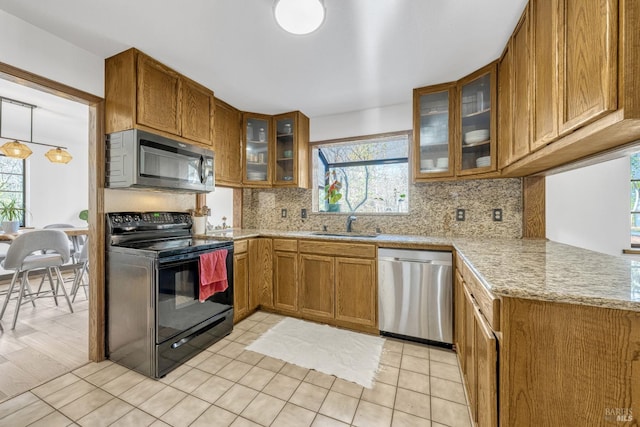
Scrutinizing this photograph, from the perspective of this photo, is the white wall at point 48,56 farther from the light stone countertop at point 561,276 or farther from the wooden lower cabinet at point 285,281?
the light stone countertop at point 561,276

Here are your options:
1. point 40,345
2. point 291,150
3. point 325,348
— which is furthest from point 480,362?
point 40,345

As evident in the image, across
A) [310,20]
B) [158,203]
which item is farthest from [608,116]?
[158,203]

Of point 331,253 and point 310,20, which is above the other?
point 310,20

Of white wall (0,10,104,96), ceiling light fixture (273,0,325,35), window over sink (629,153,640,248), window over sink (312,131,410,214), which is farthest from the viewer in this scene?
window over sink (312,131,410,214)

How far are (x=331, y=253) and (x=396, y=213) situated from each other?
2.99 feet

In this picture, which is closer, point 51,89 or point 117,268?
point 51,89

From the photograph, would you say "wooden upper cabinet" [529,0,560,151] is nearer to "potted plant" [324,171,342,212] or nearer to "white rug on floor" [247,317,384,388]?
"white rug on floor" [247,317,384,388]

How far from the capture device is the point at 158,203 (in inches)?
99.2

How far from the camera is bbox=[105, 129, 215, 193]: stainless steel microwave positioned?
1.94 meters

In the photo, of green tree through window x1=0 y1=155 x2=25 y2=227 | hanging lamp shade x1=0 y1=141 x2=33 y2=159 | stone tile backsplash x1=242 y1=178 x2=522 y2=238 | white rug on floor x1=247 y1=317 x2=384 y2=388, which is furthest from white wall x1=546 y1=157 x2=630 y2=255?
green tree through window x1=0 y1=155 x2=25 y2=227

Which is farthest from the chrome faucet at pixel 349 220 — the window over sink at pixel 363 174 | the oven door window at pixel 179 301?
the oven door window at pixel 179 301

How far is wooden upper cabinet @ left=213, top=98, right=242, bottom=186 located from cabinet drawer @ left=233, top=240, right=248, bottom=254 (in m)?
0.80

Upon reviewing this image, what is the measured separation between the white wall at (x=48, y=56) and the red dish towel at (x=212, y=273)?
158 cm

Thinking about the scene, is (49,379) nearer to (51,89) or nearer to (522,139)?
(51,89)
